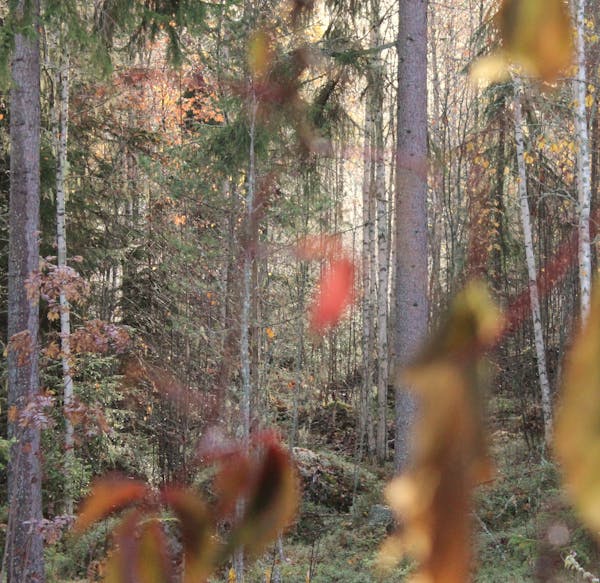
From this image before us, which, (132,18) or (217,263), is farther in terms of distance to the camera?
(217,263)

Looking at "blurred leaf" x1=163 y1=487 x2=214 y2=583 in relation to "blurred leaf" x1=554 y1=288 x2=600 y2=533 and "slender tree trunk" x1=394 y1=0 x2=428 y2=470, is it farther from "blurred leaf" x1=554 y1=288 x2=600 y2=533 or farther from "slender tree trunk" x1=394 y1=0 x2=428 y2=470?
"slender tree trunk" x1=394 y1=0 x2=428 y2=470

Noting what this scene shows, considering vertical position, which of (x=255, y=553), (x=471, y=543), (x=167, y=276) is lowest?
(x=255, y=553)

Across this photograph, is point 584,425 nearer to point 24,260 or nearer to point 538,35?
point 538,35

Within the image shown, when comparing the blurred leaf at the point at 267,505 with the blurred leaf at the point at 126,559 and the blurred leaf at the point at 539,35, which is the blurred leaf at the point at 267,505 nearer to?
the blurred leaf at the point at 126,559

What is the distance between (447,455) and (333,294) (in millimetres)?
15553

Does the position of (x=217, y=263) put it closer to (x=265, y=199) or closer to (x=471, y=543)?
(x=265, y=199)

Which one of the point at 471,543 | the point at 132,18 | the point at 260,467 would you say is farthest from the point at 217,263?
the point at 471,543

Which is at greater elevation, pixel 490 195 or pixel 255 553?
pixel 490 195

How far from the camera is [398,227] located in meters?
6.38

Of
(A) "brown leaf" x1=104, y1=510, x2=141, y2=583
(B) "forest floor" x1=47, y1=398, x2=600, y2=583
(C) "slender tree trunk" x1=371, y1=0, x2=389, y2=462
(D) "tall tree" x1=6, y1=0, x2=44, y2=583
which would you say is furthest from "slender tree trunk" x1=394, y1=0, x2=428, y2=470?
(A) "brown leaf" x1=104, y1=510, x2=141, y2=583

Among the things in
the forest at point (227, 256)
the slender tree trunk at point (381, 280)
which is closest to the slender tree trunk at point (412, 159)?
the forest at point (227, 256)

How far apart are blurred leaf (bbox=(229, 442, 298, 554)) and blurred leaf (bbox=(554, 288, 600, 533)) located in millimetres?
358

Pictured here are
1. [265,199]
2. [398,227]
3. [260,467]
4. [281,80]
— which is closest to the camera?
[260,467]

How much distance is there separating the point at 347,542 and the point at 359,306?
990 centimetres
